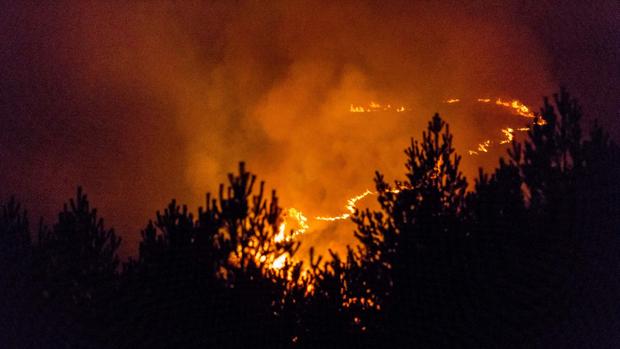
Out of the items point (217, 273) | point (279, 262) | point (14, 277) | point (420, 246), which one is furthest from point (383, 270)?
point (14, 277)

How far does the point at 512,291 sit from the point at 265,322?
4.70 meters

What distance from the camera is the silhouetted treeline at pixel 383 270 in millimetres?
9203

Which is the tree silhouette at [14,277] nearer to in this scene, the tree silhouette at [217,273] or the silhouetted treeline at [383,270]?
the silhouetted treeline at [383,270]

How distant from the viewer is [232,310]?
30.1 ft

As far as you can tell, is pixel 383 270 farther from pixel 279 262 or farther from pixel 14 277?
pixel 14 277

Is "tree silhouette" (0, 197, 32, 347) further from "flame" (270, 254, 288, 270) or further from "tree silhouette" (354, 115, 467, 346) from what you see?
A: "tree silhouette" (354, 115, 467, 346)

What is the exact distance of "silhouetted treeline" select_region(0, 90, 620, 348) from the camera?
9203 mm

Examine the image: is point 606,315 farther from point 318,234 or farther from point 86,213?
point 318,234

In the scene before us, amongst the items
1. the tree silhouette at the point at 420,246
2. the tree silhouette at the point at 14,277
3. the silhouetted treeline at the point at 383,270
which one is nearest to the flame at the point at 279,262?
the silhouetted treeline at the point at 383,270

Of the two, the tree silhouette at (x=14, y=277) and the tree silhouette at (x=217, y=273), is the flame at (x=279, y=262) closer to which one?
the tree silhouette at (x=217, y=273)

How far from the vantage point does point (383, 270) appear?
1141 cm

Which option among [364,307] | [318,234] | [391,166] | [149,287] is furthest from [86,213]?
[391,166]

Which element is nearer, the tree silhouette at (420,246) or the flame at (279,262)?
the flame at (279,262)

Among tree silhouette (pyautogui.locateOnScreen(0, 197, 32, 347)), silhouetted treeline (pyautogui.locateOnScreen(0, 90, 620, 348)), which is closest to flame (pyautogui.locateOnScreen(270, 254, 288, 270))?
silhouetted treeline (pyautogui.locateOnScreen(0, 90, 620, 348))
